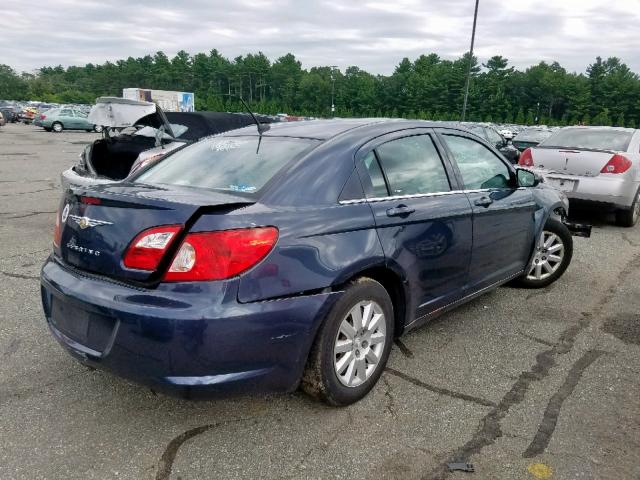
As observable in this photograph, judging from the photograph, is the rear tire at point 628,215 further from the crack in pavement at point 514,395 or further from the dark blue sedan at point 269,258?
the dark blue sedan at point 269,258

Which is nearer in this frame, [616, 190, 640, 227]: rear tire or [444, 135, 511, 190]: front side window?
[444, 135, 511, 190]: front side window

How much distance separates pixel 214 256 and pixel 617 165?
282 inches

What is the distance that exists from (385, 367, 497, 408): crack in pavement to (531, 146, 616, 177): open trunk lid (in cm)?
579

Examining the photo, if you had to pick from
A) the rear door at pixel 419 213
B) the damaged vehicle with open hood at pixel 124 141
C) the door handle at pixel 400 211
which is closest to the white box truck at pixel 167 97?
the damaged vehicle with open hood at pixel 124 141

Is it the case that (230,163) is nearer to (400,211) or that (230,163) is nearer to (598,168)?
(400,211)

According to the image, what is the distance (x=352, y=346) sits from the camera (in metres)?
2.86

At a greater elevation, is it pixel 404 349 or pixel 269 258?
pixel 269 258

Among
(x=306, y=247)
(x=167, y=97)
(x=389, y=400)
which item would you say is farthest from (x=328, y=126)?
(x=167, y=97)

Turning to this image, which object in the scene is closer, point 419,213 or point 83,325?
point 83,325

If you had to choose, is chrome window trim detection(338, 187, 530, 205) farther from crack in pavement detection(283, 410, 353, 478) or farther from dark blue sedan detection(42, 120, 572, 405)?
crack in pavement detection(283, 410, 353, 478)

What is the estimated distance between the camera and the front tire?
2.67 m

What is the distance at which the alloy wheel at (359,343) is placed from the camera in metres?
2.80

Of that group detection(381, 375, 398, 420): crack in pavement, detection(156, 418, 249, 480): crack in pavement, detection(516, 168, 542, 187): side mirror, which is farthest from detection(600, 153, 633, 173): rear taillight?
detection(156, 418, 249, 480): crack in pavement

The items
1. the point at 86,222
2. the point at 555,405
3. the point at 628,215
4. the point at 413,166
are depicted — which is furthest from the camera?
the point at 628,215
